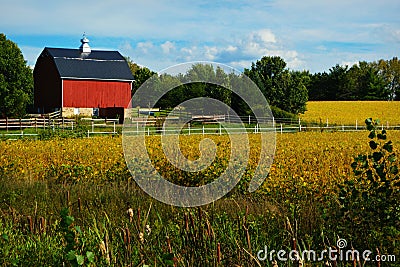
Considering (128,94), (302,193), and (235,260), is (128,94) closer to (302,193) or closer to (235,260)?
(302,193)

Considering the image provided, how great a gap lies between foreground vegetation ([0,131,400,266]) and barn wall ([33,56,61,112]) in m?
40.0

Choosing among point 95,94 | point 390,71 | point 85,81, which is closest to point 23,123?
point 85,81

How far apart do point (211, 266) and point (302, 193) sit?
4.10 meters

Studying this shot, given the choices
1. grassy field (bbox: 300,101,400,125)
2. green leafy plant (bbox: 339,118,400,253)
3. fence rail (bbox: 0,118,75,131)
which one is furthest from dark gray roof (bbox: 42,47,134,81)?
green leafy plant (bbox: 339,118,400,253)

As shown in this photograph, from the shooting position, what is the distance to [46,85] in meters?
53.6

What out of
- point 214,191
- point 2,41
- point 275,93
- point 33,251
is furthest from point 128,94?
point 33,251

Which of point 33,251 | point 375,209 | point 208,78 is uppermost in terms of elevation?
point 208,78

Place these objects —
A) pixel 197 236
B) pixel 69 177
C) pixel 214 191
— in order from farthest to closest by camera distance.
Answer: pixel 69 177
pixel 214 191
pixel 197 236

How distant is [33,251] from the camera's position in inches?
197

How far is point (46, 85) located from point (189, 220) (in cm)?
5075

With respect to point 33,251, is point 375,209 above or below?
above

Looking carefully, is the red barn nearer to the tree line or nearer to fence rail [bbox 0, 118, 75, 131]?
the tree line

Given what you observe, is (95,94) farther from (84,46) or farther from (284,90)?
(284,90)

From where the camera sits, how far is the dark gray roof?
50.5 metres
